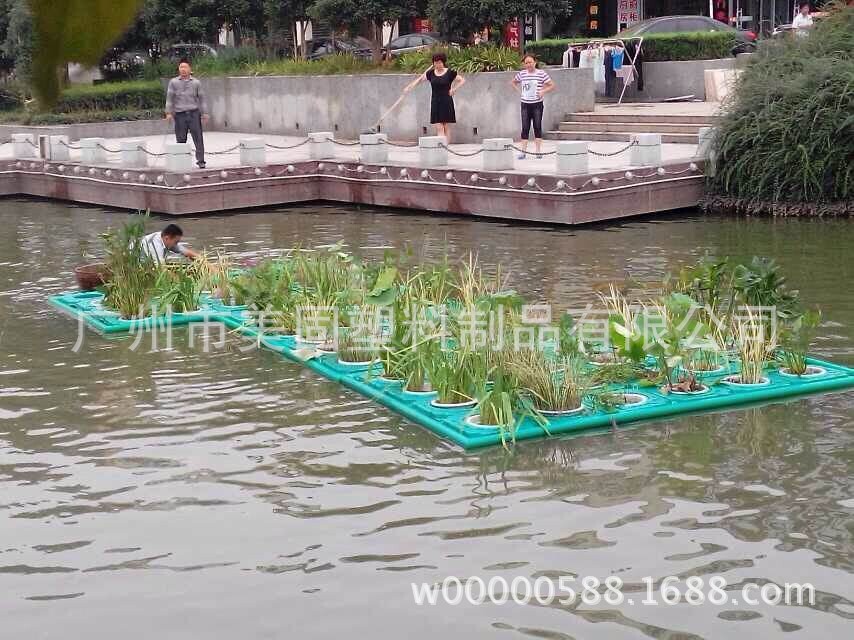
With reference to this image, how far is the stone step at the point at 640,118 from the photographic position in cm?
2125

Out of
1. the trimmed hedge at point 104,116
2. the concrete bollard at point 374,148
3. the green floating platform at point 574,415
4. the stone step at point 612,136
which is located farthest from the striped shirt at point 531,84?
the trimmed hedge at point 104,116

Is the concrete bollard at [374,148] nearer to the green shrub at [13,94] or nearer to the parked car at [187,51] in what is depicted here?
the parked car at [187,51]

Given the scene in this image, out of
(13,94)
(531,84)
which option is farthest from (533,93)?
(13,94)

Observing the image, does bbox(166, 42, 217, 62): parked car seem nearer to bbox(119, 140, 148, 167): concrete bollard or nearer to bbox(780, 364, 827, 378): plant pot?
bbox(119, 140, 148, 167): concrete bollard

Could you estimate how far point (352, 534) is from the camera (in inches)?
224

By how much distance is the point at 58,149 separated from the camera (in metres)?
22.7

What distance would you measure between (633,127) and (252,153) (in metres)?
6.95

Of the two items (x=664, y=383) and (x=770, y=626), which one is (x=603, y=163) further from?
(x=770, y=626)

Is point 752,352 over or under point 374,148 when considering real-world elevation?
under

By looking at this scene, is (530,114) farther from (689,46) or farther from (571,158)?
(689,46)

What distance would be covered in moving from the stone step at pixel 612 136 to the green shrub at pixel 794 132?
9.60 ft

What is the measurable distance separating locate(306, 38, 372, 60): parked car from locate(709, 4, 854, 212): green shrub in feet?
58.8

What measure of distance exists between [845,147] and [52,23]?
16.4 metres

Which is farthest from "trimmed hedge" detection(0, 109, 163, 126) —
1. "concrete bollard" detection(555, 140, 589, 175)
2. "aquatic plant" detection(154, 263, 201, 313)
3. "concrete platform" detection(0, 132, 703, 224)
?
"aquatic plant" detection(154, 263, 201, 313)
